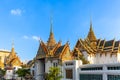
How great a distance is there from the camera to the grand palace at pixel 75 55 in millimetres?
32219

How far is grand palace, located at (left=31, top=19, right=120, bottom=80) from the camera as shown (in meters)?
32.2

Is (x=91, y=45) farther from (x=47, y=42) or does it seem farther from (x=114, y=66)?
(x=114, y=66)

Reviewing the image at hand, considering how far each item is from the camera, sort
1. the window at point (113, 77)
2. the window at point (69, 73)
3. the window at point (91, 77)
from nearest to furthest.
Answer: the window at point (113, 77), the window at point (91, 77), the window at point (69, 73)

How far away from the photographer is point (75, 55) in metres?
38.6

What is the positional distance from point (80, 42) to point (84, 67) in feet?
36.9

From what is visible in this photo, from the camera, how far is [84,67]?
2912 centimetres

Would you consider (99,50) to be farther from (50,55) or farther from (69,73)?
(69,73)

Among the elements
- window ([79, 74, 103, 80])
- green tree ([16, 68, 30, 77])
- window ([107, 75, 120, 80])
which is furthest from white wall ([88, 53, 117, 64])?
window ([107, 75, 120, 80])

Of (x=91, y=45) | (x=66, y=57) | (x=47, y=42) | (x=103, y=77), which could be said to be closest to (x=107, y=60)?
(x=91, y=45)

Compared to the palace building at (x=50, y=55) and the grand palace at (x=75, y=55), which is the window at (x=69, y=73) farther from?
the palace building at (x=50, y=55)

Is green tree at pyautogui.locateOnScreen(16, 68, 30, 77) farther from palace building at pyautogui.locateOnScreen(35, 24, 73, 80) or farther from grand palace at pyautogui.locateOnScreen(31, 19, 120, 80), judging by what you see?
palace building at pyautogui.locateOnScreen(35, 24, 73, 80)

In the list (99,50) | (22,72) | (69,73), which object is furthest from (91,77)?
(22,72)

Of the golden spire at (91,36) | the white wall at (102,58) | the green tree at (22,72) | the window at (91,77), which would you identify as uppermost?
the golden spire at (91,36)

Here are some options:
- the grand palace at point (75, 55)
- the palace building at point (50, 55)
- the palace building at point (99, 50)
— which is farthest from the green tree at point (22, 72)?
the palace building at point (99, 50)
